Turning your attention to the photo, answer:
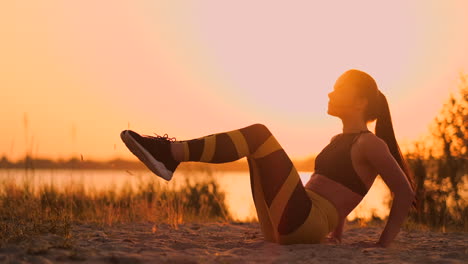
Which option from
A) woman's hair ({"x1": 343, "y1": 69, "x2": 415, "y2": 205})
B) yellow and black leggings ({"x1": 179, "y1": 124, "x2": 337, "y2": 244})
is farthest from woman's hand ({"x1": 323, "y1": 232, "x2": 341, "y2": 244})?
woman's hair ({"x1": 343, "y1": 69, "x2": 415, "y2": 205})

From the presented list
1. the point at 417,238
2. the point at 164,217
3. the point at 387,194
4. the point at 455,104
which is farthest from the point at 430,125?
the point at 164,217

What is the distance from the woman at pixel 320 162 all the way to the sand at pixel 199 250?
0.18 m

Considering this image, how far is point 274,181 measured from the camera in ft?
11.4

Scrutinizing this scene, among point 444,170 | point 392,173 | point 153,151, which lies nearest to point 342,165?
point 392,173

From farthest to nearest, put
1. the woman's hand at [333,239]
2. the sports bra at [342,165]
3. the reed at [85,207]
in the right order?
the reed at [85,207] → the woman's hand at [333,239] → the sports bra at [342,165]

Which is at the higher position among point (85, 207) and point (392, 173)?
point (392, 173)

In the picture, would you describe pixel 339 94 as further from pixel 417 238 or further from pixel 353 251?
pixel 417 238

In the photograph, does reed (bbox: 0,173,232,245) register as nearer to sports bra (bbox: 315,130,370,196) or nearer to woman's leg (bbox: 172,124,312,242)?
woman's leg (bbox: 172,124,312,242)

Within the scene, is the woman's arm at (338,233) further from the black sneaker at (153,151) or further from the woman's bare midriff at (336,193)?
the black sneaker at (153,151)

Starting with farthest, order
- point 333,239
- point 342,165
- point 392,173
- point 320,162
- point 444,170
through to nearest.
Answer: point 444,170
point 333,239
point 320,162
point 342,165
point 392,173

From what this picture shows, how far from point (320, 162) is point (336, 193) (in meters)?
0.25

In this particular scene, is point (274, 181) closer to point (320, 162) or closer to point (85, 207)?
point (320, 162)

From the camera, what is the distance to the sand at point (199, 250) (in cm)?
312

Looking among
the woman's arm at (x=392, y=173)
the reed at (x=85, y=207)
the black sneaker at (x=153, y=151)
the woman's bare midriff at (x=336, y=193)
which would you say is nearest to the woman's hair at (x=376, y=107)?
the woman's arm at (x=392, y=173)
